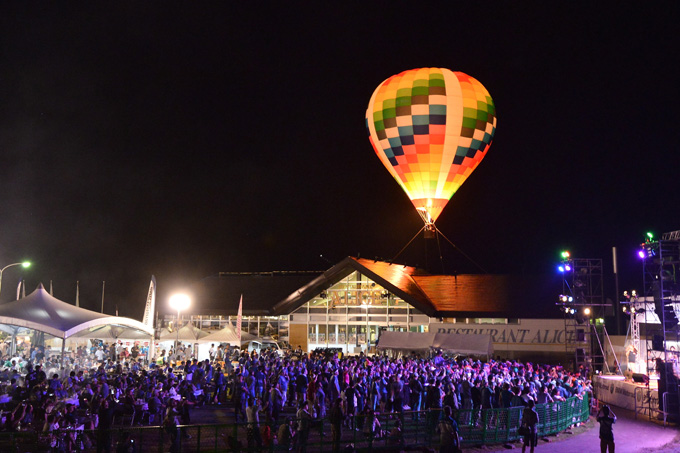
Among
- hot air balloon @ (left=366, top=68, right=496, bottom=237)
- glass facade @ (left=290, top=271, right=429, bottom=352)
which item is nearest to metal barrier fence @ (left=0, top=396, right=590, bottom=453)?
hot air balloon @ (left=366, top=68, right=496, bottom=237)

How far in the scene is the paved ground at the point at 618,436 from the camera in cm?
1548

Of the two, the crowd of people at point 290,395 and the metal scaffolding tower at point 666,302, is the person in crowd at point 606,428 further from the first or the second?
the metal scaffolding tower at point 666,302

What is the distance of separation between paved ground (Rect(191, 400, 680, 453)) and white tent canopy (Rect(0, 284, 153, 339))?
227 inches

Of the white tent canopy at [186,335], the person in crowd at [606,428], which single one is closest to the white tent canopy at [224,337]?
the white tent canopy at [186,335]

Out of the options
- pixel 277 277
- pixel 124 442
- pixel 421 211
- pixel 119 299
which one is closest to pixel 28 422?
pixel 124 442

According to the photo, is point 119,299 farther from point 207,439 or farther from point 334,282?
point 207,439

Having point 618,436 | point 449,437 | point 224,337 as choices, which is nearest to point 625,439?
point 618,436

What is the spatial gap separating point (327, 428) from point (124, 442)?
6.76 m

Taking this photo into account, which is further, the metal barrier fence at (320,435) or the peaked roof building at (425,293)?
the peaked roof building at (425,293)

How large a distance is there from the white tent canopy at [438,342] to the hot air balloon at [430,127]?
6788 millimetres

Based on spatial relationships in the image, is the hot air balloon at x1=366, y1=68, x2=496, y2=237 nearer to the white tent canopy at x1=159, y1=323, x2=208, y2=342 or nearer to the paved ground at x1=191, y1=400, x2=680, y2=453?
the white tent canopy at x1=159, y1=323, x2=208, y2=342

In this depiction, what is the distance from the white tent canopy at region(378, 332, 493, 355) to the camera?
29056 mm

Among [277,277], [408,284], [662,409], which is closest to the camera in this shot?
[662,409]

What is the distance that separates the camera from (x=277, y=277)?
49.7 m
